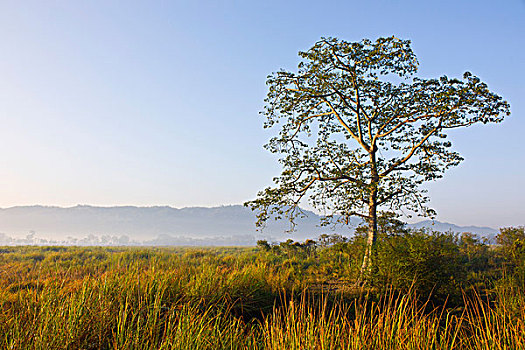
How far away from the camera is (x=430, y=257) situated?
8492mm

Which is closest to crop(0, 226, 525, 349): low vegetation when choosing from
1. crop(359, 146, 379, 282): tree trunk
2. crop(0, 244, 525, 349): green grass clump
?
crop(0, 244, 525, 349): green grass clump

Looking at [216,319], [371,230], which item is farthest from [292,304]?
[371,230]

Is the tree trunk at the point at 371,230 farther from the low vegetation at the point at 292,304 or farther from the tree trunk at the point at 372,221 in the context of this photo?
the low vegetation at the point at 292,304

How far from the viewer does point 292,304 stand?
3658 mm

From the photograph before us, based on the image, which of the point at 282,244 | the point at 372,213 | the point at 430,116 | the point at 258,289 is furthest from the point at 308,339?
the point at 282,244

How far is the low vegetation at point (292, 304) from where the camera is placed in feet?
11.9

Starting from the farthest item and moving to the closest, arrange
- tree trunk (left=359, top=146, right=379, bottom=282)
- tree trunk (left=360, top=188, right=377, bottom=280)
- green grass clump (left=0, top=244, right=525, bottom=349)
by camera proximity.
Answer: tree trunk (left=360, top=188, right=377, bottom=280) → tree trunk (left=359, top=146, right=379, bottom=282) → green grass clump (left=0, top=244, right=525, bottom=349)

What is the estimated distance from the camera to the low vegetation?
3.62 meters

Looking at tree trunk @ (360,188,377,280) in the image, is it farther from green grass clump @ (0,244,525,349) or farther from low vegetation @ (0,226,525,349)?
green grass clump @ (0,244,525,349)

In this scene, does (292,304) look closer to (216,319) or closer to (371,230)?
(216,319)

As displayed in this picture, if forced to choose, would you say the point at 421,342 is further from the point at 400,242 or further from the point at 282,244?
the point at 282,244

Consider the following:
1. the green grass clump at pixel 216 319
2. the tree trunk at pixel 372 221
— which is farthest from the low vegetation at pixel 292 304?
the tree trunk at pixel 372 221

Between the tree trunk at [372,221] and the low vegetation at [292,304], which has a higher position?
the tree trunk at [372,221]

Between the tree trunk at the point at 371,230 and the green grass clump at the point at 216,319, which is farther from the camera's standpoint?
the tree trunk at the point at 371,230
